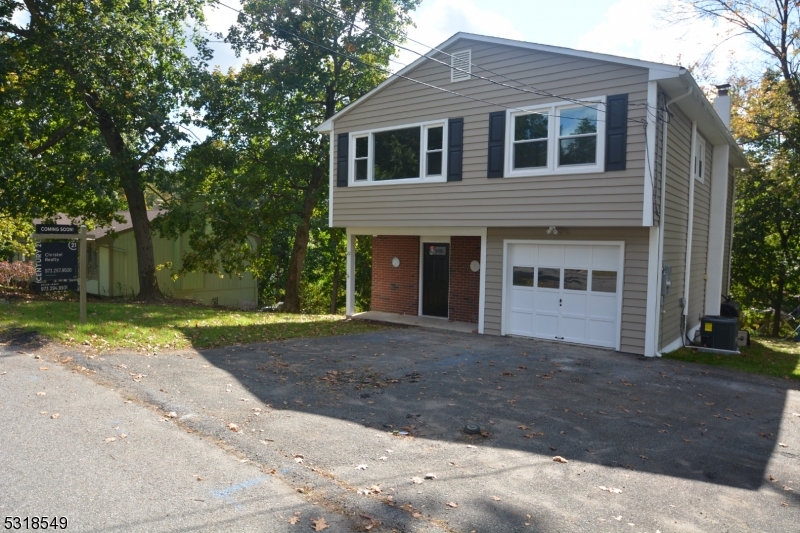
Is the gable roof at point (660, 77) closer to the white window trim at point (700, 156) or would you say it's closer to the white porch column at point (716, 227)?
the white window trim at point (700, 156)

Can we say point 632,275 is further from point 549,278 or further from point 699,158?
point 699,158

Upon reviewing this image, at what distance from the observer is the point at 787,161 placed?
21.9 meters

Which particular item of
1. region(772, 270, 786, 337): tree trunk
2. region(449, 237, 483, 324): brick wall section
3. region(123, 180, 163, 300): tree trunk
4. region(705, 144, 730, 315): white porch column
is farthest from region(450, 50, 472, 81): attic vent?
region(772, 270, 786, 337): tree trunk

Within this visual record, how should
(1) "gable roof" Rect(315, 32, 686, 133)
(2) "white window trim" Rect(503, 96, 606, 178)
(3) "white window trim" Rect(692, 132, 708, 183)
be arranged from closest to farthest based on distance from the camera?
1. (1) "gable roof" Rect(315, 32, 686, 133)
2. (2) "white window trim" Rect(503, 96, 606, 178)
3. (3) "white window trim" Rect(692, 132, 708, 183)

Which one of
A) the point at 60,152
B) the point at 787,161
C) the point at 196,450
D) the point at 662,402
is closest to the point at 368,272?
the point at 60,152

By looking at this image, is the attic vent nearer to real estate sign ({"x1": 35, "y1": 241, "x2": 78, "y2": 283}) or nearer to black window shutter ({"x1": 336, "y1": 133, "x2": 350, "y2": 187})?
black window shutter ({"x1": 336, "y1": 133, "x2": 350, "y2": 187})

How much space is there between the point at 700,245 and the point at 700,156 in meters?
2.40

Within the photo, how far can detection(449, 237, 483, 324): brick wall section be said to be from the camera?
15.8m

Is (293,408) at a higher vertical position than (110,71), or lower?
lower

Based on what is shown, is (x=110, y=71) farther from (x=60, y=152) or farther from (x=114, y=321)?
(x=114, y=321)

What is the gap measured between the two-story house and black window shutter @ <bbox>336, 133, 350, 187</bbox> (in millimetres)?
44

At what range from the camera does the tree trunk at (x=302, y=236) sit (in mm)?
20656

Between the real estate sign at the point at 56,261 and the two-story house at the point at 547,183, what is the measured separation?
6514 millimetres

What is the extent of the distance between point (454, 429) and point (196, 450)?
287cm
